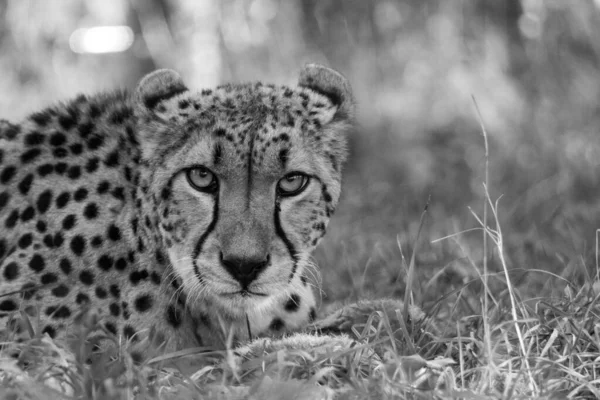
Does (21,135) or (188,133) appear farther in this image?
(21,135)

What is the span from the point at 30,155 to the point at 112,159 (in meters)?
0.39

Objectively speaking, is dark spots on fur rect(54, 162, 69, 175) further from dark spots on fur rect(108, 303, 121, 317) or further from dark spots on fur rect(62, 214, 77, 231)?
dark spots on fur rect(108, 303, 121, 317)

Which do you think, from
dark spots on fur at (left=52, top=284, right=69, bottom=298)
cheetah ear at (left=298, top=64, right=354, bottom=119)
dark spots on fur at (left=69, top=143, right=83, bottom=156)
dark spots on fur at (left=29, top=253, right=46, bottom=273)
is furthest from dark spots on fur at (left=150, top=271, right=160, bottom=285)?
cheetah ear at (left=298, top=64, right=354, bottom=119)

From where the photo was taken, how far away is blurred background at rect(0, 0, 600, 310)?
7520 mm

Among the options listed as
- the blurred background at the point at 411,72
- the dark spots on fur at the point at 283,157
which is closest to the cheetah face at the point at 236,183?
the dark spots on fur at the point at 283,157

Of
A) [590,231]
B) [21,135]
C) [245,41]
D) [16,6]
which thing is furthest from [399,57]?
[21,135]

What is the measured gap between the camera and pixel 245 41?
386 inches

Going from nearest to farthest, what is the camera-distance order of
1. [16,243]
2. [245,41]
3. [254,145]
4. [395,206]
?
[254,145] → [16,243] → [395,206] → [245,41]

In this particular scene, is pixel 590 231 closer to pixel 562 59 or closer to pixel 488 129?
pixel 488 129

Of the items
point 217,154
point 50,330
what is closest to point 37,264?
point 50,330

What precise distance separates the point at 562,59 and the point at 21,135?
6404 mm

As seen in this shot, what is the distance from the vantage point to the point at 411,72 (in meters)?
9.89

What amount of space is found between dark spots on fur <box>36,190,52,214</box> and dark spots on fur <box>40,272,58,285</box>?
307 mm

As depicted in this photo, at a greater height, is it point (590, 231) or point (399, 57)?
point (399, 57)
